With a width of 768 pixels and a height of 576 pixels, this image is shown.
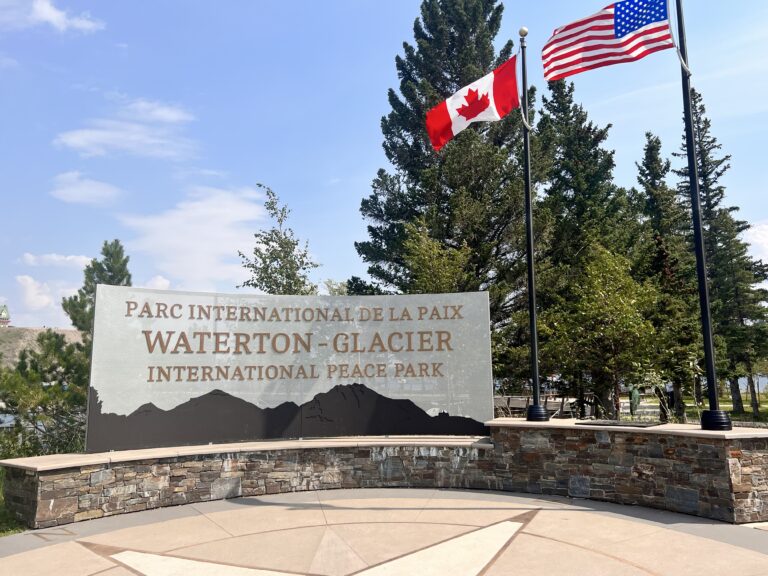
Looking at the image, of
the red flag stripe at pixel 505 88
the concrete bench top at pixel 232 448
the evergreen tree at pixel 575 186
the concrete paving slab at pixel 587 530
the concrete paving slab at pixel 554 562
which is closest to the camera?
the concrete paving slab at pixel 554 562

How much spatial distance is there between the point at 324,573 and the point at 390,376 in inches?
201

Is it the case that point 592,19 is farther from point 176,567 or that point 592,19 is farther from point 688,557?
point 176,567

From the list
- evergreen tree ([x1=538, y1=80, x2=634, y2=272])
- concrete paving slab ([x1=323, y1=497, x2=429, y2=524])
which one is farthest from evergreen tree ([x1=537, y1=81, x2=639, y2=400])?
concrete paving slab ([x1=323, y1=497, x2=429, y2=524])

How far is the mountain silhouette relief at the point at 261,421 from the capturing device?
28.4ft

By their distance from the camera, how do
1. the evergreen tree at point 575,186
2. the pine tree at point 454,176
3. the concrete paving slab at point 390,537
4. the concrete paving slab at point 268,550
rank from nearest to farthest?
the concrete paving slab at point 268,550, the concrete paving slab at point 390,537, the pine tree at point 454,176, the evergreen tree at point 575,186

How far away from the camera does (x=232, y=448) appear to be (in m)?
8.74

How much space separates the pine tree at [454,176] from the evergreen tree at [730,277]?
50.6 feet

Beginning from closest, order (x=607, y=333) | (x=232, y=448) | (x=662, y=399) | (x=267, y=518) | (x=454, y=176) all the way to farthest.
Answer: (x=267, y=518)
(x=232, y=448)
(x=662, y=399)
(x=607, y=333)
(x=454, y=176)

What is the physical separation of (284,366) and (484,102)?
21.1ft

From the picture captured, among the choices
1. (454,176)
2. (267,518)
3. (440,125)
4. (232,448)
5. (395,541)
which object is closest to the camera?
(395,541)

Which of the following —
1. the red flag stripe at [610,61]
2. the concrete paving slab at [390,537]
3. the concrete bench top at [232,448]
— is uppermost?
the red flag stripe at [610,61]

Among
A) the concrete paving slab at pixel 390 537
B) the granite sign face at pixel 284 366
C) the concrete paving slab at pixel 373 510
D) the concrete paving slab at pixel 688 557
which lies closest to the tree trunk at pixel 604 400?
the granite sign face at pixel 284 366

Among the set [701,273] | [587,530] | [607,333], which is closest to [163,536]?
[587,530]

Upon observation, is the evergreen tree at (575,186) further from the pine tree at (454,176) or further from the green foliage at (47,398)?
the green foliage at (47,398)
